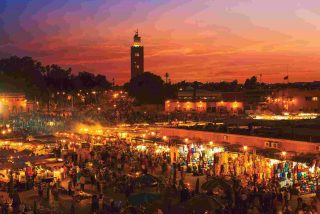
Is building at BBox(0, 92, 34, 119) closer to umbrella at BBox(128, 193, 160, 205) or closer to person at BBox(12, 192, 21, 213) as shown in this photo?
person at BBox(12, 192, 21, 213)

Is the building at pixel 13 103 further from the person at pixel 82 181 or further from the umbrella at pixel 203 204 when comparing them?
the umbrella at pixel 203 204

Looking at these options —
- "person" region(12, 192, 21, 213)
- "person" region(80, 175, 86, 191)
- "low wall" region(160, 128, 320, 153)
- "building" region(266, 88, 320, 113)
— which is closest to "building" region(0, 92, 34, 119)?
"building" region(266, 88, 320, 113)

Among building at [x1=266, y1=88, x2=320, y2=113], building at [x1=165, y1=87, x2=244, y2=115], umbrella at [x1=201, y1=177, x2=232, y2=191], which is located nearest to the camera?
umbrella at [x1=201, y1=177, x2=232, y2=191]

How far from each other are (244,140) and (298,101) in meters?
44.0

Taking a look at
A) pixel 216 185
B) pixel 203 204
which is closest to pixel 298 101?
pixel 216 185

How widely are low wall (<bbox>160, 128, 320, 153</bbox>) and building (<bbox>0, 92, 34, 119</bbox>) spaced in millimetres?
41731

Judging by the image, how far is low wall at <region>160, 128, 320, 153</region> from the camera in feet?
68.8

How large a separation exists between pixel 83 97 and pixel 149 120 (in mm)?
33527

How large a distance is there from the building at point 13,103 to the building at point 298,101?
38.7 metres

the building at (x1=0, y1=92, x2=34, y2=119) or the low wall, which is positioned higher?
the building at (x1=0, y1=92, x2=34, y2=119)

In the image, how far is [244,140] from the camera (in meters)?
24.4

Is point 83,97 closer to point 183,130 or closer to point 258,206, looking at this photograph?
point 183,130

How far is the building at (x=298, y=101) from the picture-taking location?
63.8 metres

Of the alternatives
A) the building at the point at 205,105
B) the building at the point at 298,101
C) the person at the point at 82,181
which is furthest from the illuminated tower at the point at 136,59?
the person at the point at 82,181
